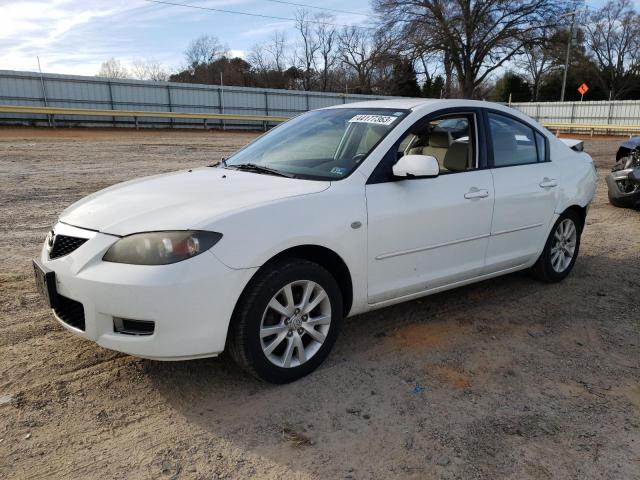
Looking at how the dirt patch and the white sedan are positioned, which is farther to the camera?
the dirt patch

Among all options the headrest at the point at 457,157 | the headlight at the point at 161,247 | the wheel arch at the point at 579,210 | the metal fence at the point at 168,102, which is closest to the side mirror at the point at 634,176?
the wheel arch at the point at 579,210

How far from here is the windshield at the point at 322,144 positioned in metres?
3.71

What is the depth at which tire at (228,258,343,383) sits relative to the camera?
302 cm

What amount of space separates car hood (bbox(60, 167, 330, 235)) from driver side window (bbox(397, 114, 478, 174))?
4.19 feet

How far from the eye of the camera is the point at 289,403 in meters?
3.10

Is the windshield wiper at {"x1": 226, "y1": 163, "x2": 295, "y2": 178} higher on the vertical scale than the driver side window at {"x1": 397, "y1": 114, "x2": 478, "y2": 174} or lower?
lower

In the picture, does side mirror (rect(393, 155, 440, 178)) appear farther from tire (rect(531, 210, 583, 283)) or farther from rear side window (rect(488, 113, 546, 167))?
tire (rect(531, 210, 583, 283))

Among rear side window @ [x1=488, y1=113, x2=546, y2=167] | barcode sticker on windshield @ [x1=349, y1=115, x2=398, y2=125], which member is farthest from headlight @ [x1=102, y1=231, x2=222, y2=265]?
rear side window @ [x1=488, y1=113, x2=546, y2=167]

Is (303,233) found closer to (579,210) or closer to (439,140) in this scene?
(439,140)

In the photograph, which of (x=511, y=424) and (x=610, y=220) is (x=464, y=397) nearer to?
(x=511, y=424)

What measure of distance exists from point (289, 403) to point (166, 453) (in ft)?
2.42

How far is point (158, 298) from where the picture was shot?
9.05 ft

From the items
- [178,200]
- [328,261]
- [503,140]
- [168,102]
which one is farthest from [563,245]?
[168,102]

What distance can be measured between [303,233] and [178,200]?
0.78 metres
